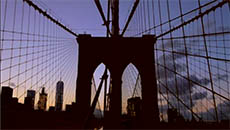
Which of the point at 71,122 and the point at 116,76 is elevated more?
the point at 116,76

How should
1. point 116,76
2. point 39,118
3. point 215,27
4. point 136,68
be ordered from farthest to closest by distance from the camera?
1. point 136,68
2. point 116,76
3. point 215,27
4. point 39,118

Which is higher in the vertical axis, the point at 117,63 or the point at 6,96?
the point at 117,63

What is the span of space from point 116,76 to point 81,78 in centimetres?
254

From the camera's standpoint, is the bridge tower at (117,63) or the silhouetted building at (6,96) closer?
the silhouetted building at (6,96)

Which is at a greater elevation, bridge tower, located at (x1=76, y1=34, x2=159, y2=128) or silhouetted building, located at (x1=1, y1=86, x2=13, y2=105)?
bridge tower, located at (x1=76, y1=34, x2=159, y2=128)

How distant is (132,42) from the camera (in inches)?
548

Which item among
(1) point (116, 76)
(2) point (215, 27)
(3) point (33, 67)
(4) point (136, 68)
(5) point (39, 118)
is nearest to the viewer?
(5) point (39, 118)

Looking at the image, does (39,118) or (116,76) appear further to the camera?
(116,76)

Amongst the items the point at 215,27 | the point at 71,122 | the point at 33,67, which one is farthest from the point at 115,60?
the point at 215,27

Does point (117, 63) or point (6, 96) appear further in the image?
point (117, 63)

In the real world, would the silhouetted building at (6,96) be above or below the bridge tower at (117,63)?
below

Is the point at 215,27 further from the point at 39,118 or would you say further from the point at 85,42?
the point at 85,42

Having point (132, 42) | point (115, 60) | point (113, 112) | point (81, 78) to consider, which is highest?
point (132, 42)

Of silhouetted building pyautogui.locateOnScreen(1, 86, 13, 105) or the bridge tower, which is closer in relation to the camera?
silhouetted building pyautogui.locateOnScreen(1, 86, 13, 105)
